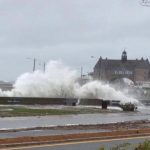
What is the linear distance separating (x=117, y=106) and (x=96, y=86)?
19920 millimetres

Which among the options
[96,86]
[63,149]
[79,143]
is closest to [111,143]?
[79,143]

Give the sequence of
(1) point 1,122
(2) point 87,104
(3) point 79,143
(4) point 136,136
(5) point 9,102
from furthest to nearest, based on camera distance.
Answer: (2) point 87,104, (5) point 9,102, (1) point 1,122, (4) point 136,136, (3) point 79,143

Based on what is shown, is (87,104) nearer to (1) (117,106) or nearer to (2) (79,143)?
(1) (117,106)

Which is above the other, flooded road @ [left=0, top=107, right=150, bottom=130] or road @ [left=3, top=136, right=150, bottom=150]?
flooded road @ [left=0, top=107, right=150, bottom=130]

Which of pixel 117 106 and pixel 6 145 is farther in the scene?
pixel 117 106

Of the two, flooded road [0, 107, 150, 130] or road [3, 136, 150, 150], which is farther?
flooded road [0, 107, 150, 130]

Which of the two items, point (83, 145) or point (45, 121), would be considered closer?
point (83, 145)

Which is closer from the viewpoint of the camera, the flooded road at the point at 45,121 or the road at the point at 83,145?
the road at the point at 83,145

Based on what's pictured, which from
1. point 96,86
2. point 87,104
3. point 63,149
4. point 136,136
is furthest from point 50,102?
point 63,149

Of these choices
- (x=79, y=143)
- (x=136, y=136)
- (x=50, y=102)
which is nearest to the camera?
(x=79, y=143)

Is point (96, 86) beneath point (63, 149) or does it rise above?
above

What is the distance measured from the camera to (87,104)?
5900 centimetres

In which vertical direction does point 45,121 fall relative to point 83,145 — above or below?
above

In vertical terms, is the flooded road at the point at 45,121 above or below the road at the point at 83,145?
above
